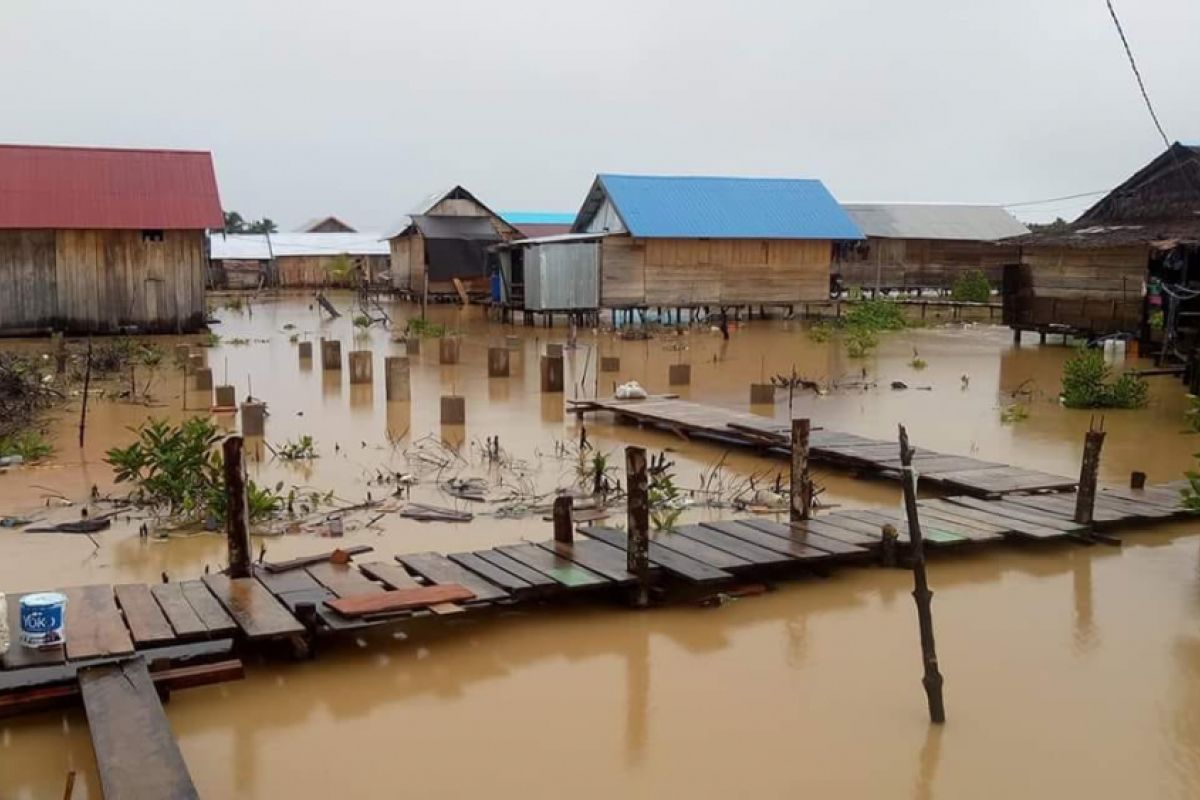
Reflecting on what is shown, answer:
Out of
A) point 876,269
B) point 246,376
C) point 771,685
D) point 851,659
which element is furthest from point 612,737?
point 876,269

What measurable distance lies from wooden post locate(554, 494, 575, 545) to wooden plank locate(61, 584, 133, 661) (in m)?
3.02

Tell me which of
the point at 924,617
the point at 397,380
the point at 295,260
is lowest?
the point at 924,617

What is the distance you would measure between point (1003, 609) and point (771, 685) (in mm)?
2190

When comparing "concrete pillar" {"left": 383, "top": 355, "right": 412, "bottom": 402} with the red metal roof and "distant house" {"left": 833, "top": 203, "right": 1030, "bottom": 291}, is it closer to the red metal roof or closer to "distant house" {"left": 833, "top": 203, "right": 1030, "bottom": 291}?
the red metal roof

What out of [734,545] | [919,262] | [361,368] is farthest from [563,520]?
[919,262]

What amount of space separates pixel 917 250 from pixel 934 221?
185cm

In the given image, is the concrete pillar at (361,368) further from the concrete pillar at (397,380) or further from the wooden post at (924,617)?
the wooden post at (924,617)

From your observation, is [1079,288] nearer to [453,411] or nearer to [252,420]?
[453,411]

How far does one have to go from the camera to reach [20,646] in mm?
6180

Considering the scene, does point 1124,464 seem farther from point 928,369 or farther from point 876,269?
point 876,269

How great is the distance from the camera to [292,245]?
55.6 meters

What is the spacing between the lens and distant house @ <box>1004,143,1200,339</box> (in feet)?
72.8

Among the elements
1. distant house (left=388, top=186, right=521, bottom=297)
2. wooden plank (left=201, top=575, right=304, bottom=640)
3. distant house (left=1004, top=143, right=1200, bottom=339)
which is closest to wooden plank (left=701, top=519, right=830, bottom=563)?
wooden plank (left=201, top=575, right=304, bottom=640)

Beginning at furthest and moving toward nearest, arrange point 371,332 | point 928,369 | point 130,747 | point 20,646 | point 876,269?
point 876,269, point 371,332, point 928,369, point 20,646, point 130,747
